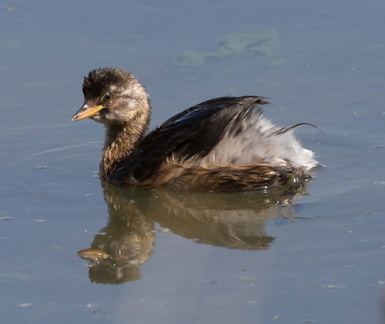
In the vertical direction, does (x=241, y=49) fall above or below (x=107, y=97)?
above

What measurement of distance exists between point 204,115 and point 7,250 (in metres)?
1.98

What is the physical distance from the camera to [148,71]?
10125 millimetres

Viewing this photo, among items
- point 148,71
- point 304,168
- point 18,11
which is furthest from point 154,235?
point 18,11

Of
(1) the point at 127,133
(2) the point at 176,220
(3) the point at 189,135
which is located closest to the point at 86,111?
(1) the point at 127,133

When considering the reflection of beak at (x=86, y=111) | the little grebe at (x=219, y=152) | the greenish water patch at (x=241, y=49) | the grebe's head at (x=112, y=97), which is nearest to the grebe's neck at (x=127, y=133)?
the grebe's head at (x=112, y=97)

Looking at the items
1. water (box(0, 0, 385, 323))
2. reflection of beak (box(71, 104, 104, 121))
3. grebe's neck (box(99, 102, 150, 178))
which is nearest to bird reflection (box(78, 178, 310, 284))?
water (box(0, 0, 385, 323))

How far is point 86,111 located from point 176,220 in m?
1.57

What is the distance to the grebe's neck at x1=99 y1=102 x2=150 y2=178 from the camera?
29.1 ft

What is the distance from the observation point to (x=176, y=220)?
766 centimetres

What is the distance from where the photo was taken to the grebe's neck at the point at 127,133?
29.1ft

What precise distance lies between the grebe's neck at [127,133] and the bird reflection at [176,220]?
442 millimetres

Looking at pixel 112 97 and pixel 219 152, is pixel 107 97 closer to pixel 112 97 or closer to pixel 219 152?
pixel 112 97

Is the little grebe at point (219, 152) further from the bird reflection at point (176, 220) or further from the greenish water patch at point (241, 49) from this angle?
the greenish water patch at point (241, 49)

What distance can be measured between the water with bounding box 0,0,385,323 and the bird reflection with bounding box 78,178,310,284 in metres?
0.02
